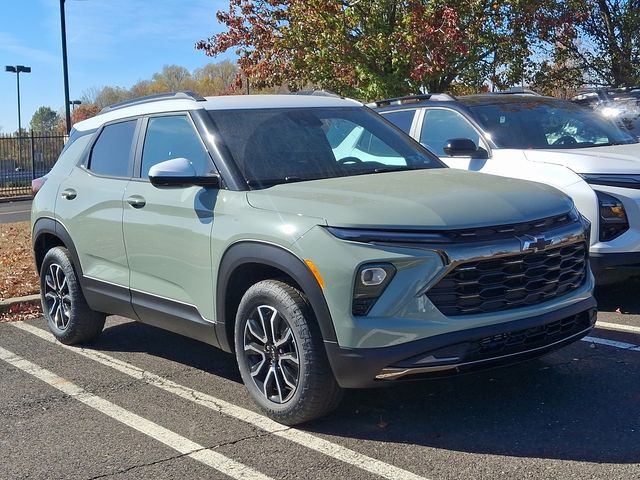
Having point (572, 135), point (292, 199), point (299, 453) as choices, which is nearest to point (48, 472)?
point (299, 453)

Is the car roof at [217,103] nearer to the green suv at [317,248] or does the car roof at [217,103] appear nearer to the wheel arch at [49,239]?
the green suv at [317,248]

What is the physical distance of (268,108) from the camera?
513 cm

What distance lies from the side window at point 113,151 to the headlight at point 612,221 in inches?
141

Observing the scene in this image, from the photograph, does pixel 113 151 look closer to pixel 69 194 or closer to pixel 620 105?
pixel 69 194

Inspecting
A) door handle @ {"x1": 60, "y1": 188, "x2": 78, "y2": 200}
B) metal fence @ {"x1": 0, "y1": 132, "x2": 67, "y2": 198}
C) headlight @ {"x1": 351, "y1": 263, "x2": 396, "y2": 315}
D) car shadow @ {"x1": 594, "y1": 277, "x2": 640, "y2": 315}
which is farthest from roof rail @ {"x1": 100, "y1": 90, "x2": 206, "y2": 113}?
metal fence @ {"x1": 0, "y1": 132, "x2": 67, "y2": 198}

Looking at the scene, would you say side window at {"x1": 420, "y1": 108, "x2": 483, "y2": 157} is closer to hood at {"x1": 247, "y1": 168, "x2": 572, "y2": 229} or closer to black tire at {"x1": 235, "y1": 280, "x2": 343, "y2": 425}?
hood at {"x1": 247, "y1": 168, "x2": 572, "y2": 229}

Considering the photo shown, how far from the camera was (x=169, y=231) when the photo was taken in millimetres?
4785

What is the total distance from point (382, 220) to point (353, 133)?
1.69 m

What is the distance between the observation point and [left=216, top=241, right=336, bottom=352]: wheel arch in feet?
12.6

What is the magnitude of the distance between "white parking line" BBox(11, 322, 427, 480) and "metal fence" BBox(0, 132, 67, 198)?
24.4 m

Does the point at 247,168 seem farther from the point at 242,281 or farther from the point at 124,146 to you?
the point at 124,146

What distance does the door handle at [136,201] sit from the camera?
5.07m

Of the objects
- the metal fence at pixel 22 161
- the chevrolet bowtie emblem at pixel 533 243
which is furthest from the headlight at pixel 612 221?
the metal fence at pixel 22 161

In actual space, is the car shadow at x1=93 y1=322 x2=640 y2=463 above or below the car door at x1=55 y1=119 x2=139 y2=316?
below
